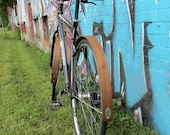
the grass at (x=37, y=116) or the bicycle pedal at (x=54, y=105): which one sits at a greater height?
the bicycle pedal at (x=54, y=105)

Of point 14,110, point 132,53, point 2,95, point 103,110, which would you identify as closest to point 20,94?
point 2,95

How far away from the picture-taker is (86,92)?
286 cm

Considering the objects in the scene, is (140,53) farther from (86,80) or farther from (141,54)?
(86,80)

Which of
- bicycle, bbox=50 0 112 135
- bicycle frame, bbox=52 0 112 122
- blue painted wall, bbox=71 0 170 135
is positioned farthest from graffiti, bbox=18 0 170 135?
bicycle, bbox=50 0 112 135

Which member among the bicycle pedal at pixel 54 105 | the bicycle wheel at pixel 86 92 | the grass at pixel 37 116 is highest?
the bicycle wheel at pixel 86 92

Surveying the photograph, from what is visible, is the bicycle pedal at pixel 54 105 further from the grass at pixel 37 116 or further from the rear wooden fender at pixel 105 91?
the rear wooden fender at pixel 105 91

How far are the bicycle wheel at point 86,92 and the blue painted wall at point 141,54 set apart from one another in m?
0.77

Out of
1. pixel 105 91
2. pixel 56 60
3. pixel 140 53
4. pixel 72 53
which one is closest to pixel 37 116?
pixel 56 60

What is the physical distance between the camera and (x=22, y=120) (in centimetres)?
399

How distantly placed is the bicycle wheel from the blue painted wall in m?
0.77

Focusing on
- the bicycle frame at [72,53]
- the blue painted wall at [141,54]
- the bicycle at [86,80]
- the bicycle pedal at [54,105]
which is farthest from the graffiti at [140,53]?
the bicycle pedal at [54,105]

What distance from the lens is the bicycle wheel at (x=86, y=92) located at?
260 cm

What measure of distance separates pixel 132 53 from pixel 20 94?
243 cm

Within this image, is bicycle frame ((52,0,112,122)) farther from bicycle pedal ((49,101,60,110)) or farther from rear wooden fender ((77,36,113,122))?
bicycle pedal ((49,101,60,110))
